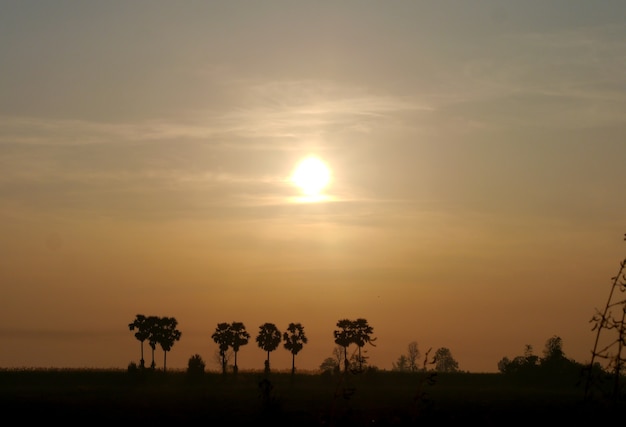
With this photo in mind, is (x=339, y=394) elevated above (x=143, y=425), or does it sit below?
above

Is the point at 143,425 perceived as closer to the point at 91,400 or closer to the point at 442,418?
the point at 91,400

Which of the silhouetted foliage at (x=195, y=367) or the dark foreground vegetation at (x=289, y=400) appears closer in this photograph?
the dark foreground vegetation at (x=289, y=400)

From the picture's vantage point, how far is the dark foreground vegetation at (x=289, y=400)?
236 inches

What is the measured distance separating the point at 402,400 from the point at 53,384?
7000 centimetres

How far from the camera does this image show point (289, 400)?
306ft

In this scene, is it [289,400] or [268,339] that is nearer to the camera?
[289,400]

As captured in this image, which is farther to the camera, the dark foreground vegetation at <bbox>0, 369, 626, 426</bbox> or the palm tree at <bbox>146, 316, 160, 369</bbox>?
the palm tree at <bbox>146, 316, 160, 369</bbox>

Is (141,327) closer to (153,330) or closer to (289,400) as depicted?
(153,330)

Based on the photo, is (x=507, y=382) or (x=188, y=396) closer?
(x=188, y=396)

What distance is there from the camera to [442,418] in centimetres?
643

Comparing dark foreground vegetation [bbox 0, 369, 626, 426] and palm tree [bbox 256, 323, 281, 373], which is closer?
dark foreground vegetation [bbox 0, 369, 626, 426]

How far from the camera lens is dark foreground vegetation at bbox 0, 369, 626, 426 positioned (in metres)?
5.98

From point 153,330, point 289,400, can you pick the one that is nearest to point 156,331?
point 153,330

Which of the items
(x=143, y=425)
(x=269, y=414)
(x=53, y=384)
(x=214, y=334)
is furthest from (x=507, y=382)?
(x=269, y=414)
